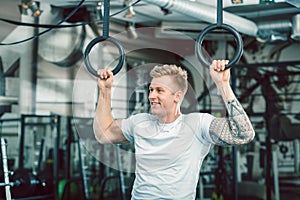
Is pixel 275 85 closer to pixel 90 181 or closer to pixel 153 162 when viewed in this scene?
pixel 90 181

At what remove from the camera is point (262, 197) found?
7.20 metres

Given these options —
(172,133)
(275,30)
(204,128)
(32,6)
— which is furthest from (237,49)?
(275,30)

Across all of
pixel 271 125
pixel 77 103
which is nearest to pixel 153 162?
pixel 77 103

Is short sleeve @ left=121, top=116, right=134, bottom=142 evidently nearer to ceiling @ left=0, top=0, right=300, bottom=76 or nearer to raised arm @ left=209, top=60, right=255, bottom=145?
raised arm @ left=209, top=60, right=255, bottom=145

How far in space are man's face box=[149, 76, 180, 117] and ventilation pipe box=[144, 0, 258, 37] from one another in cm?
237

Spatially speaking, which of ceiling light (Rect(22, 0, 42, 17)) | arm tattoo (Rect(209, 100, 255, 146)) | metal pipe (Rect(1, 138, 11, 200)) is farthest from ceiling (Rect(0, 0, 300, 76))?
arm tattoo (Rect(209, 100, 255, 146))

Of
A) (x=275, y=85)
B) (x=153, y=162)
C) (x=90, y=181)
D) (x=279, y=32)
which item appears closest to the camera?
(x=153, y=162)

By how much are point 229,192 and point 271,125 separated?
121 cm

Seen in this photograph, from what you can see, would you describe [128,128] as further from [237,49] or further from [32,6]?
[32,6]

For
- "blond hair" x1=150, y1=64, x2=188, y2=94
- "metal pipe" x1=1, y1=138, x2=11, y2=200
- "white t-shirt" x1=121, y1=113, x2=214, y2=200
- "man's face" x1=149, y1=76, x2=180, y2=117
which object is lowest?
"metal pipe" x1=1, y1=138, x2=11, y2=200

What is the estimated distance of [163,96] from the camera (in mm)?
2426

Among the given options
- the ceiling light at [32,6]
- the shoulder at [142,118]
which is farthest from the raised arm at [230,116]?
the ceiling light at [32,6]

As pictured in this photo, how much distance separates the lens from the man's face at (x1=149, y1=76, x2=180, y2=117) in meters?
2.42

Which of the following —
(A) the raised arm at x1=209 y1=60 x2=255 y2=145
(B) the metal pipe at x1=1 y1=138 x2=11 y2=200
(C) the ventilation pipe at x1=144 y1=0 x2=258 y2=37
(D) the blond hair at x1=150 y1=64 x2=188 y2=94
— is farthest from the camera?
(C) the ventilation pipe at x1=144 y1=0 x2=258 y2=37
